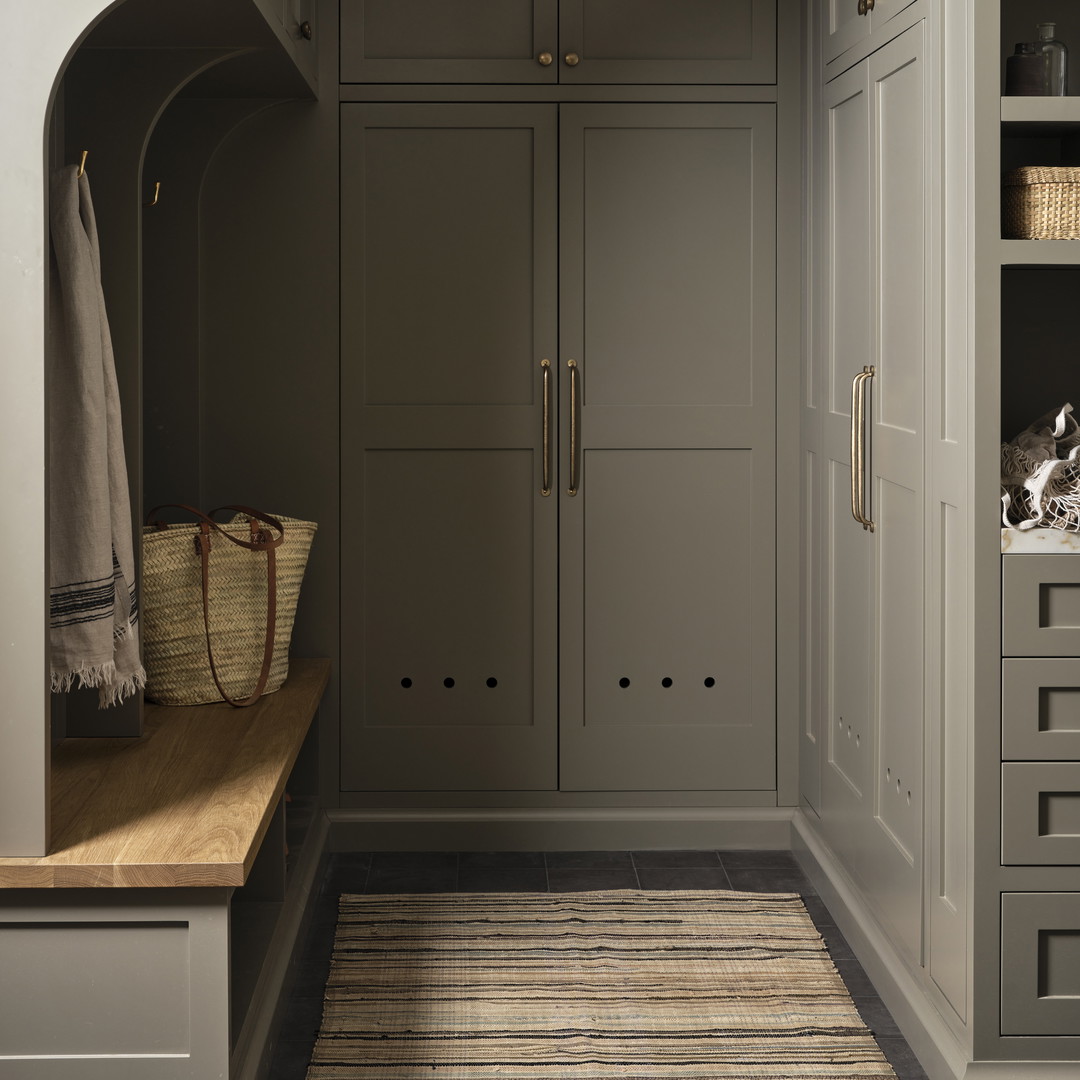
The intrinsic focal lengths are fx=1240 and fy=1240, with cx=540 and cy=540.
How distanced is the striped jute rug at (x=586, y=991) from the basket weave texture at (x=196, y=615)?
2.09ft

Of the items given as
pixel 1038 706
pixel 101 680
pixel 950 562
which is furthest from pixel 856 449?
pixel 101 680

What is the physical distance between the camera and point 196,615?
2.73 metres

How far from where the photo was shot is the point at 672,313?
3180 millimetres

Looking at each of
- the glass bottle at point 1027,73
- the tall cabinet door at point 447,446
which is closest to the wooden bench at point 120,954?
the tall cabinet door at point 447,446

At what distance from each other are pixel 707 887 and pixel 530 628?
0.78 metres

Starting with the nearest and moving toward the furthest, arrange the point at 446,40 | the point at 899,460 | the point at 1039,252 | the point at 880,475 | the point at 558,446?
the point at 1039,252 → the point at 899,460 → the point at 880,475 → the point at 446,40 → the point at 558,446

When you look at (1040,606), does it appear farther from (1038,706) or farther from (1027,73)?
(1027,73)

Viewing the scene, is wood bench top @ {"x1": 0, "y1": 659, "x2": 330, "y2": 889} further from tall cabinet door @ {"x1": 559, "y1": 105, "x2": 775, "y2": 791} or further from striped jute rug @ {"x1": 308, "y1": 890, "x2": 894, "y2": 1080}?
tall cabinet door @ {"x1": 559, "y1": 105, "x2": 775, "y2": 791}

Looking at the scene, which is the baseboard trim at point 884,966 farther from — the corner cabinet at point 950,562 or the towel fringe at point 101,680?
the towel fringe at point 101,680

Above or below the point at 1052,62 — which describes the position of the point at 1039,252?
below

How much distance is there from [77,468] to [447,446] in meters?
1.26

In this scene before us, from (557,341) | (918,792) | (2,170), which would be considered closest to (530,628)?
(557,341)

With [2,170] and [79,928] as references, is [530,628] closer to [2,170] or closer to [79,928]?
[79,928]

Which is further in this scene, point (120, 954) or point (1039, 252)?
point (1039, 252)
